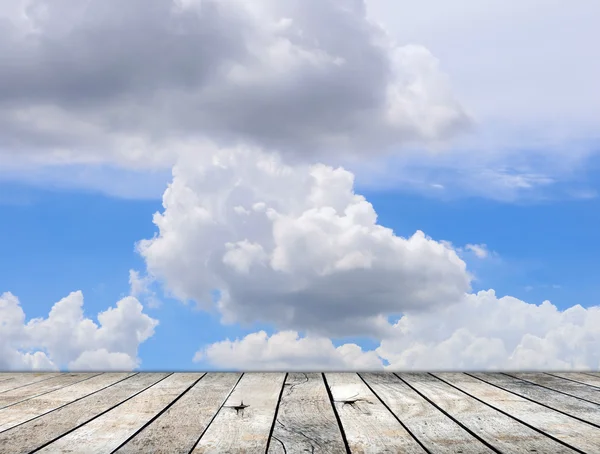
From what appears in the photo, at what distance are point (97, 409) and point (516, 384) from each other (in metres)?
1.91

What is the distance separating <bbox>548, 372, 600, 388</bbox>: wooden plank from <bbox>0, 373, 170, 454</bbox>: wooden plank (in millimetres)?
2146

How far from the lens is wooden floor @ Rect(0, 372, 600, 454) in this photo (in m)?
1.68

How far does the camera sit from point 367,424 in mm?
1897

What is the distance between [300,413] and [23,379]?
1793mm

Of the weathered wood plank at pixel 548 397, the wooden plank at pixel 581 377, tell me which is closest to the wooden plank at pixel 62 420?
the weathered wood plank at pixel 548 397

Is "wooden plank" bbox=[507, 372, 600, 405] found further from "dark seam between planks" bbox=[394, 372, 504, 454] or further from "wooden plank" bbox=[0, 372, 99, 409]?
"wooden plank" bbox=[0, 372, 99, 409]

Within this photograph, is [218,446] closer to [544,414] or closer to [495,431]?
[495,431]

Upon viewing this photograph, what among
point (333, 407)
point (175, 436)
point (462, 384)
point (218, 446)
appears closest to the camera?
point (218, 446)

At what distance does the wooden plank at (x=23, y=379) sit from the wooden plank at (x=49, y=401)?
27 cm

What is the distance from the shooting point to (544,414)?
2139 millimetres

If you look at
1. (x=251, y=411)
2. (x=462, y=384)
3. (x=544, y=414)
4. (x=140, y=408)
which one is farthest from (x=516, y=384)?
(x=140, y=408)

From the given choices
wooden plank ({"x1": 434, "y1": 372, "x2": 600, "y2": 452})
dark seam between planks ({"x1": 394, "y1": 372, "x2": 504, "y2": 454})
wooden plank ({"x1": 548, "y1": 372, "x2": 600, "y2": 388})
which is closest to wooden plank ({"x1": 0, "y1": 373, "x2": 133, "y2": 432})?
dark seam between planks ({"x1": 394, "y1": 372, "x2": 504, "y2": 454})

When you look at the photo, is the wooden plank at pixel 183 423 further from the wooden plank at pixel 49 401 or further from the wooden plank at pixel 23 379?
the wooden plank at pixel 23 379

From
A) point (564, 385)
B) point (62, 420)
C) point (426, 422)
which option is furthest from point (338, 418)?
point (564, 385)
